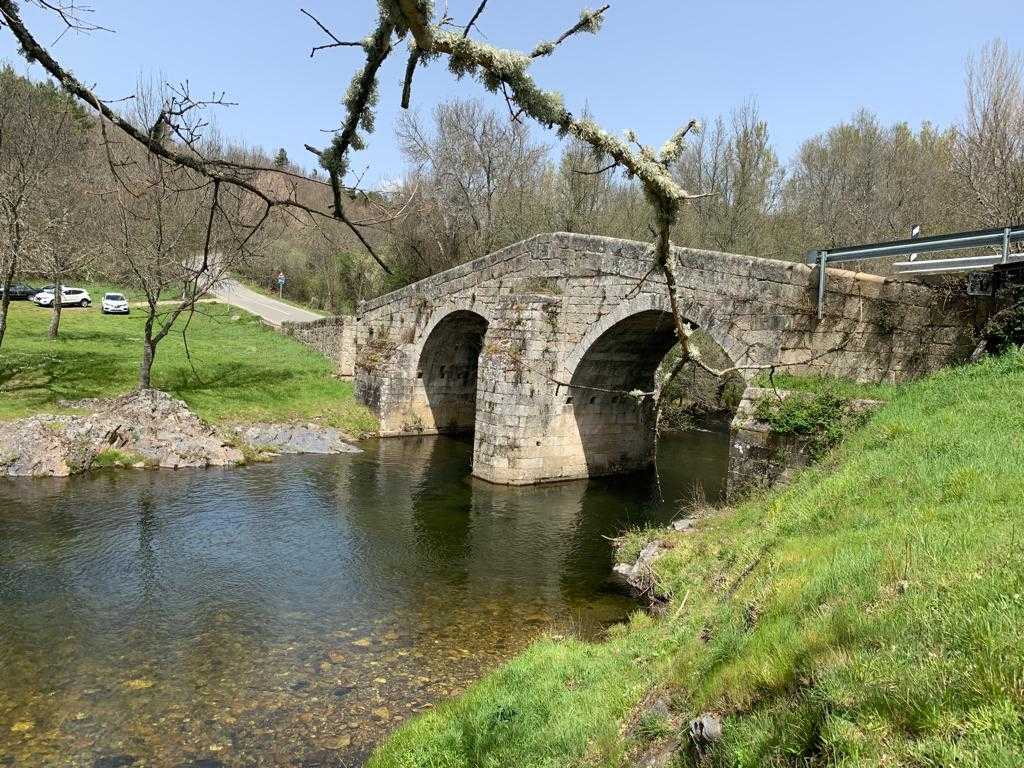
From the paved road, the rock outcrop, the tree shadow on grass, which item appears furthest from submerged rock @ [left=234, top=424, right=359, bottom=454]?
the paved road

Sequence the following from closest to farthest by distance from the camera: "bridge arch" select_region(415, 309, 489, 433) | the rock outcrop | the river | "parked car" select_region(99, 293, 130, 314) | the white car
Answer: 1. the river
2. the rock outcrop
3. "bridge arch" select_region(415, 309, 489, 433)
4. the white car
5. "parked car" select_region(99, 293, 130, 314)

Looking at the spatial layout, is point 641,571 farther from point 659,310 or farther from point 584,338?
point 584,338

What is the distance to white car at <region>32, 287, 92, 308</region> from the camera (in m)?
31.9

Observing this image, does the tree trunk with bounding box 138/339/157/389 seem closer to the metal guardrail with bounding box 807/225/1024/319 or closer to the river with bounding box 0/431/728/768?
the river with bounding box 0/431/728/768

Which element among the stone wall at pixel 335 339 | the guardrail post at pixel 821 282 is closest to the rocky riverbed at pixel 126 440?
the stone wall at pixel 335 339

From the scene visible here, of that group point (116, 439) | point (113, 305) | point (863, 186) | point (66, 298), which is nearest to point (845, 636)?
point (116, 439)

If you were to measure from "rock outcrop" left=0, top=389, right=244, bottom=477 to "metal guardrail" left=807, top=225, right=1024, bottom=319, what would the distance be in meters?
13.2

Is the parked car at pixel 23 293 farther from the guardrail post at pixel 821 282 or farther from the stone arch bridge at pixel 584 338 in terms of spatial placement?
the guardrail post at pixel 821 282

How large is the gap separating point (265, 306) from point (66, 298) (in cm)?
959

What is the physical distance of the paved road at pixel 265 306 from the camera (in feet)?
115

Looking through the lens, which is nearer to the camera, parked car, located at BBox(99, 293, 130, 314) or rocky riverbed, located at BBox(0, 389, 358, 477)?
rocky riverbed, located at BBox(0, 389, 358, 477)

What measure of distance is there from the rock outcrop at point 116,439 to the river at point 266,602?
0.54 metres

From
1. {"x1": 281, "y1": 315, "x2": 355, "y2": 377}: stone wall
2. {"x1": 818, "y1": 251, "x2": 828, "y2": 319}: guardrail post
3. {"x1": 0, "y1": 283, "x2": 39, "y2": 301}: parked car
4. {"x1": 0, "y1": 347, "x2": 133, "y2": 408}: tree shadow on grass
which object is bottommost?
{"x1": 0, "y1": 347, "x2": 133, "y2": 408}: tree shadow on grass

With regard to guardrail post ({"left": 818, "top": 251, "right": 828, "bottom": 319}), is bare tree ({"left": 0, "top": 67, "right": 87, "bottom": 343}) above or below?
above
